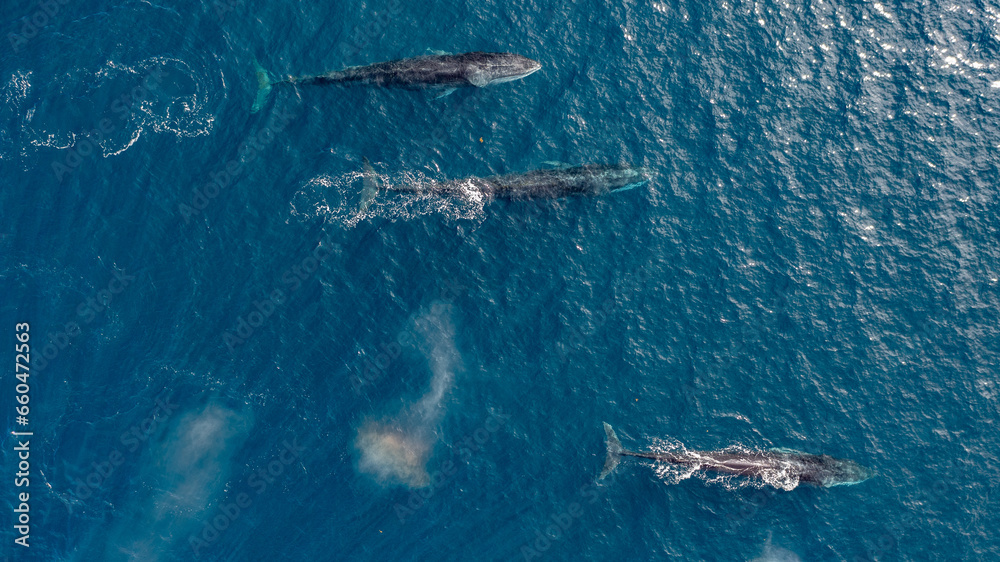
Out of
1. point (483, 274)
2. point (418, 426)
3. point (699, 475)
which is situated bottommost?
point (699, 475)

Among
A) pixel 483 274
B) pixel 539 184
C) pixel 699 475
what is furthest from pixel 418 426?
pixel 699 475

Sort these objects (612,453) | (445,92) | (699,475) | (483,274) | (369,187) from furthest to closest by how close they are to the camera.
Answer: (445,92) → (369,187) → (483,274) → (699,475) → (612,453)

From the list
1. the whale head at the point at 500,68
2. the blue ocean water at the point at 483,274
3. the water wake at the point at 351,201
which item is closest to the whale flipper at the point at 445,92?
the blue ocean water at the point at 483,274

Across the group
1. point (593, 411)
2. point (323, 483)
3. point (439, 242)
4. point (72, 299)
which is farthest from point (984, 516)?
point (72, 299)

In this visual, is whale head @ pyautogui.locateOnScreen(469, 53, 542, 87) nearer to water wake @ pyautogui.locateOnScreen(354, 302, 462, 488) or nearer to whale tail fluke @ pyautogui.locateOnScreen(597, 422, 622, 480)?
water wake @ pyautogui.locateOnScreen(354, 302, 462, 488)

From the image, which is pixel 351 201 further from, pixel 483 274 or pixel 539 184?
pixel 539 184

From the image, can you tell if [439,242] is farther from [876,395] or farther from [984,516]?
[984,516]

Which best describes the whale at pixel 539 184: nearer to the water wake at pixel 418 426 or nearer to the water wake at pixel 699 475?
the water wake at pixel 418 426
